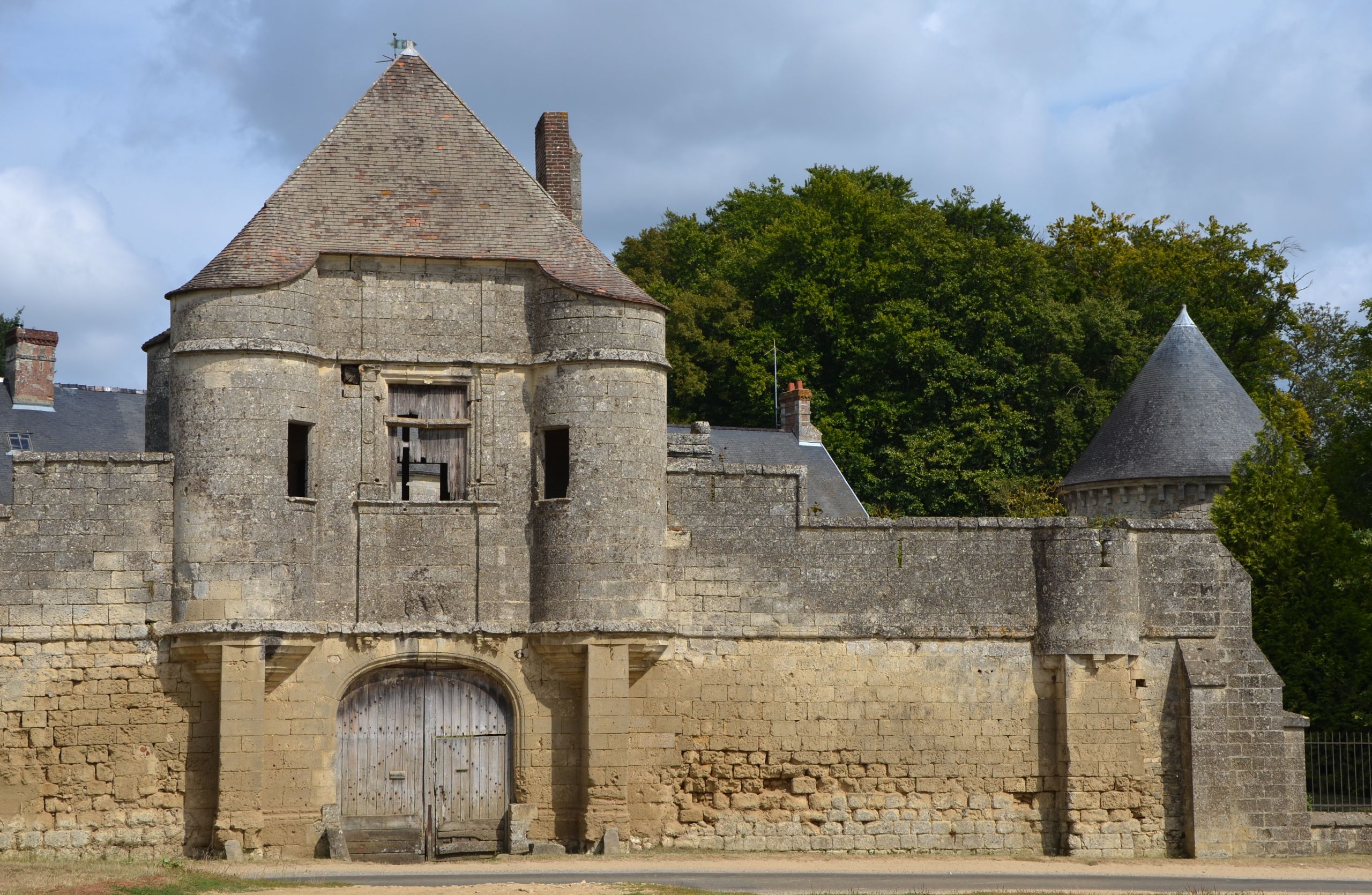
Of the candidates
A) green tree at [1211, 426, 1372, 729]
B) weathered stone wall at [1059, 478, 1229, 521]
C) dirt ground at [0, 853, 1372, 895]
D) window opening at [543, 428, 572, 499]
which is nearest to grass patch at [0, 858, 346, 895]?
dirt ground at [0, 853, 1372, 895]

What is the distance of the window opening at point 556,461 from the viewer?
1855 cm

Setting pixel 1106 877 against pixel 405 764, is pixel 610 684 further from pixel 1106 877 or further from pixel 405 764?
pixel 1106 877

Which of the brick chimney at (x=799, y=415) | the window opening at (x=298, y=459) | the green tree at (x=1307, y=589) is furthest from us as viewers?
the brick chimney at (x=799, y=415)

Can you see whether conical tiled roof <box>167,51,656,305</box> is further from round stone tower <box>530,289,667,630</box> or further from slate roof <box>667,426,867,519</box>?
slate roof <box>667,426,867,519</box>

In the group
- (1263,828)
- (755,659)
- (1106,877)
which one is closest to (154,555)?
(755,659)

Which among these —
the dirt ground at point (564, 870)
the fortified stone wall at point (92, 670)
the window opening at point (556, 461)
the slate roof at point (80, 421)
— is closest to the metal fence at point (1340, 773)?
the dirt ground at point (564, 870)

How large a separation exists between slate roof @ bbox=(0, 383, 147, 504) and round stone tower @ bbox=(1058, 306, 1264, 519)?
702 inches

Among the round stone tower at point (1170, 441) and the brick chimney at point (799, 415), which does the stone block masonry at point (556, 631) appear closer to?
the round stone tower at point (1170, 441)

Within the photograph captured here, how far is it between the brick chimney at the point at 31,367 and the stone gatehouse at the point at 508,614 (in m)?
13.0

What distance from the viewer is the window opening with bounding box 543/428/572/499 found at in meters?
18.5

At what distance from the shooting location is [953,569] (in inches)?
749

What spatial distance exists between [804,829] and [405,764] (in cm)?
445

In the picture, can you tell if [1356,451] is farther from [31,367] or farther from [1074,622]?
[31,367]

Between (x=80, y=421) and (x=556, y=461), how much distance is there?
16017mm
